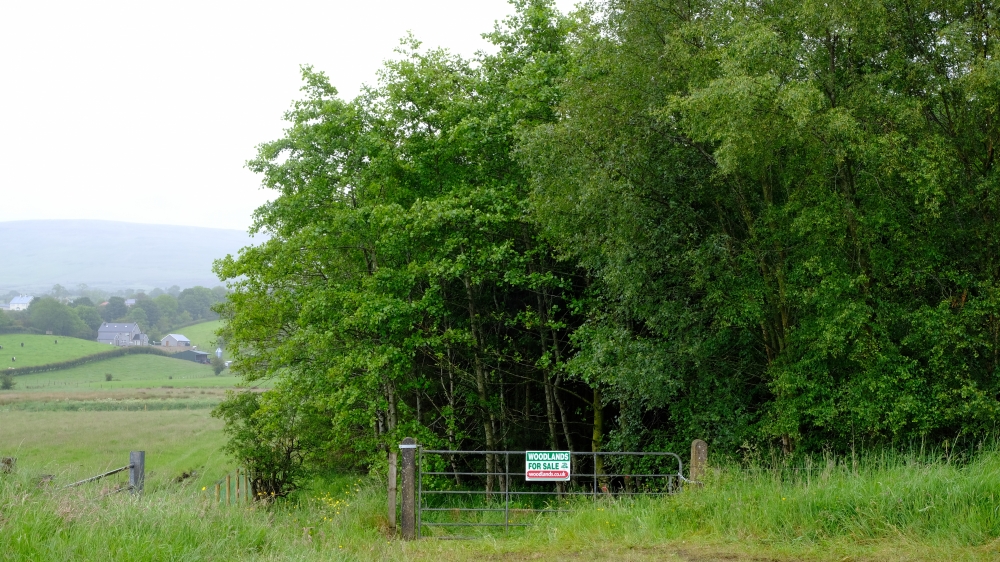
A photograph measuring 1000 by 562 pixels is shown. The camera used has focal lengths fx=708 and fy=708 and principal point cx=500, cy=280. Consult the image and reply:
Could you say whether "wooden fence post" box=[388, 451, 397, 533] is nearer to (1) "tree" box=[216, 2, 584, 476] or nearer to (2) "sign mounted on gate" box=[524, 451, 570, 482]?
(2) "sign mounted on gate" box=[524, 451, 570, 482]

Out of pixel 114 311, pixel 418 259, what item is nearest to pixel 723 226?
pixel 418 259

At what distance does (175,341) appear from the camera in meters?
78.4

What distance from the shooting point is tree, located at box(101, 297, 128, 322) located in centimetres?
8306

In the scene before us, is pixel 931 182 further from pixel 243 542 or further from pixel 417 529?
pixel 243 542

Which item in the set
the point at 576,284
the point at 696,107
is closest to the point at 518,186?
the point at 576,284

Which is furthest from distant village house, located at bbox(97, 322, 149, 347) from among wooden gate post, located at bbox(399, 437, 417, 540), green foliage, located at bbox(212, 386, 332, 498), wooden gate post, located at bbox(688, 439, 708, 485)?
wooden gate post, located at bbox(688, 439, 708, 485)

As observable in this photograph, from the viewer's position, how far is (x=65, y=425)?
34.7 metres

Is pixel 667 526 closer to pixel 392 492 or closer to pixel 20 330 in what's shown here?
pixel 392 492

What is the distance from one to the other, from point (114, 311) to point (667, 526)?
300 ft

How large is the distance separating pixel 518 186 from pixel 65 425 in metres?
29.3

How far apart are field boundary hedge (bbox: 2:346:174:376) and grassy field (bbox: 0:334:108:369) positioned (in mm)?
480

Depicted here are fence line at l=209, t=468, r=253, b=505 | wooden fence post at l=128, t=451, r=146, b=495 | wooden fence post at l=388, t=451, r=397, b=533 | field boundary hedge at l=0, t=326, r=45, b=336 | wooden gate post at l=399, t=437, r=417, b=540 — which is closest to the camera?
wooden gate post at l=399, t=437, r=417, b=540

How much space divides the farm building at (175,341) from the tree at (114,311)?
857 centimetres

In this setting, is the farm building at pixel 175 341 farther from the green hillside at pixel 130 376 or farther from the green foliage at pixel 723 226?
the green foliage at pixel 723 226
